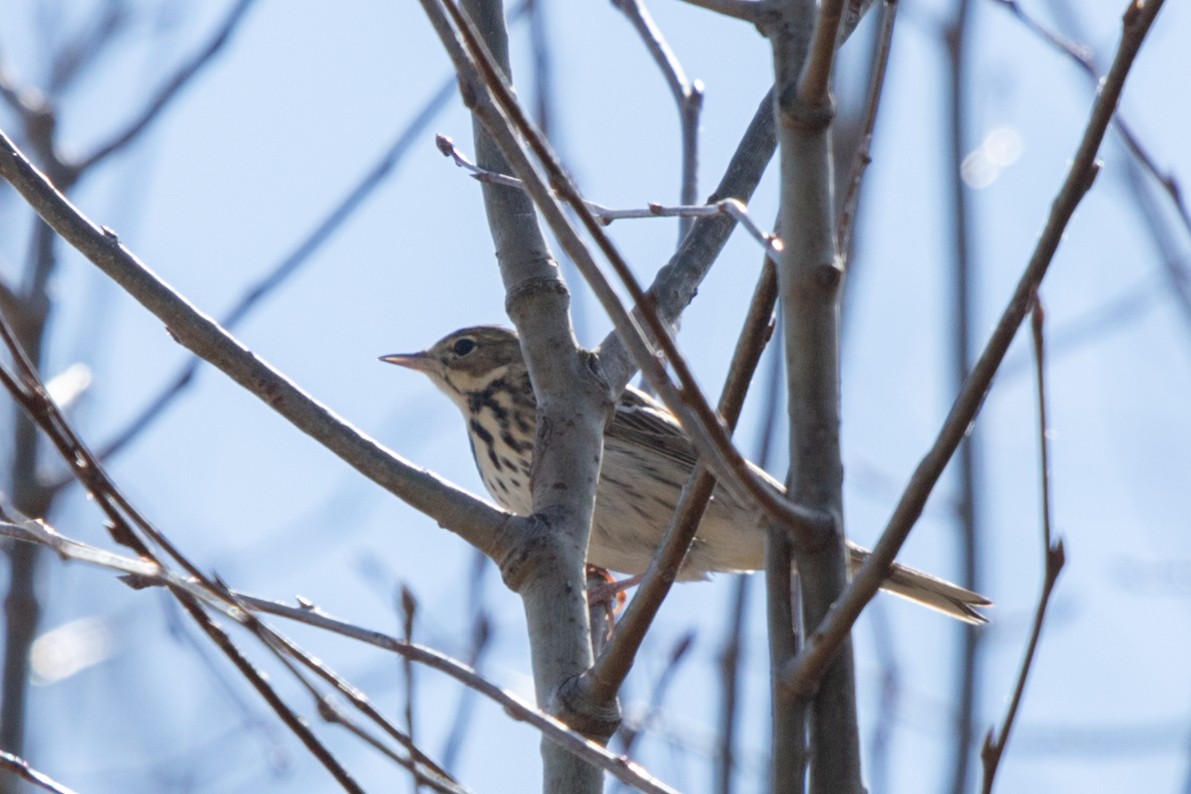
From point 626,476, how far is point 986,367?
5.14 meters

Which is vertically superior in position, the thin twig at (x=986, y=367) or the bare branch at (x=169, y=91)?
the bare branch at (x=169, y=91)

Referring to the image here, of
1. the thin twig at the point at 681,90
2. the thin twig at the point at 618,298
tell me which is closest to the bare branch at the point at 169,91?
the thin twig at the point at 681,90

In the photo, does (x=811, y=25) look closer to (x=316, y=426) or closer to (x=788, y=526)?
(x=788, y=526)

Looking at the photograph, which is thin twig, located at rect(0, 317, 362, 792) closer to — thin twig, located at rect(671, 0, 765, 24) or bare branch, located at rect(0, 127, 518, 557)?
bare branch, located at rect(0, 127, 518, 557)

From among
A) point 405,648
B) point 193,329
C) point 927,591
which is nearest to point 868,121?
point 405,648

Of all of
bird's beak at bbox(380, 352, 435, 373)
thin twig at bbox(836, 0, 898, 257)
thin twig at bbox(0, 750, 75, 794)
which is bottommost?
thin twig at bbox(0, 750, 75, 794)

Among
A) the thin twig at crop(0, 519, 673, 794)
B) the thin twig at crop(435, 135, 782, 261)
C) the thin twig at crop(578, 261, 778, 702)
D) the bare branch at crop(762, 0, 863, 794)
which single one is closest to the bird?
the thin twig at crop(435, 135, 782, 261)

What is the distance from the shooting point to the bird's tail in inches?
248

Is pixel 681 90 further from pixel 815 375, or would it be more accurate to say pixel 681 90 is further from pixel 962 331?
pixel 815 375

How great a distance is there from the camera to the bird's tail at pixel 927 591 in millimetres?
6289

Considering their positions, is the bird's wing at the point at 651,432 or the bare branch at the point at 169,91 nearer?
the bare branch at the point at 169,91

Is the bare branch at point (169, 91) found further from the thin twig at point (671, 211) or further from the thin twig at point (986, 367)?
the thin twig at point (986, 367)

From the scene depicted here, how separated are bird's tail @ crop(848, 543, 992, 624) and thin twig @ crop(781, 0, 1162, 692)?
4.16 metres

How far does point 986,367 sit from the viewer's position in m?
2.06
